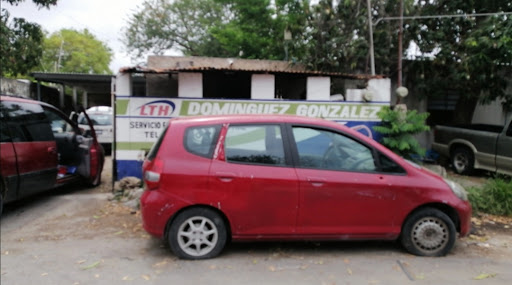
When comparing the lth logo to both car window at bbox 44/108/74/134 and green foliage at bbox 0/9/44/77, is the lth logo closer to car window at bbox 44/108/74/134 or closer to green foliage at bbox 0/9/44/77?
car window at bbox 44/108/74/134

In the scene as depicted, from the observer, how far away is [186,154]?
4.07 meters

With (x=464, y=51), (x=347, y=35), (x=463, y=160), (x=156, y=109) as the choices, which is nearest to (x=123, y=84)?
(x=156, y=109)

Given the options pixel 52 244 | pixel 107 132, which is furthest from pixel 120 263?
pixel 107 132

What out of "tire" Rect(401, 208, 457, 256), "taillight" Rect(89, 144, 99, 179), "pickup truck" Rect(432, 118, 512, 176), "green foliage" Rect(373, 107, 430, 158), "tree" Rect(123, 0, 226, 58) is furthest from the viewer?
"tree" Rect(123, 0, 226, 58)

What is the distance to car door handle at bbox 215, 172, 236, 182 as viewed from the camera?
4023 millimetres

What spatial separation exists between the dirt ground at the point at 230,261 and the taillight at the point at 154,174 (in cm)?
85

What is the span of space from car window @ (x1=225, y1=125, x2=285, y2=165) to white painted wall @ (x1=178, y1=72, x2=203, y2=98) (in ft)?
11.7

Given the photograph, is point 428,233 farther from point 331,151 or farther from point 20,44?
point 20,44

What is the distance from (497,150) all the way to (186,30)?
893 inches

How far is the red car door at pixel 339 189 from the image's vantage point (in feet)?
13.4

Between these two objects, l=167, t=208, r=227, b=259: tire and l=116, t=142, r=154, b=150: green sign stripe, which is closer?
l=167, t=208, r=227, b=259: tire

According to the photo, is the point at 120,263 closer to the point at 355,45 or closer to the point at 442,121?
the point at 355,45

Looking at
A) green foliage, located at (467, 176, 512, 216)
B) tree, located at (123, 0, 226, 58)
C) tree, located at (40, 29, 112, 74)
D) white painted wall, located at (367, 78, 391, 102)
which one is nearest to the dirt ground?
green foliage, located at (467, 176, 512, 216)

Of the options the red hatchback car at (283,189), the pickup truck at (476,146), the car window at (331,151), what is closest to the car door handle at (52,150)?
the red hatchback car at (283,189)
